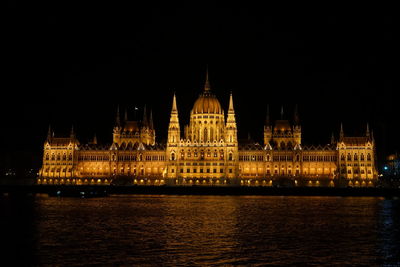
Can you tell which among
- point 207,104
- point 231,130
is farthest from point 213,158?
point 207,104

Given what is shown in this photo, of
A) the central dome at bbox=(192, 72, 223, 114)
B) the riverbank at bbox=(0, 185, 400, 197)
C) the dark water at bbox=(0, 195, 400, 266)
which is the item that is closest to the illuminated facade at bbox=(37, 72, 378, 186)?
the central dome at bbox=(192, 72, 223, 114)

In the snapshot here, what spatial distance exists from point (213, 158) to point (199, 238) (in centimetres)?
9798

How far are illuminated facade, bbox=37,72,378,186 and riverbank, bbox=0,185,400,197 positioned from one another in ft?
49.2

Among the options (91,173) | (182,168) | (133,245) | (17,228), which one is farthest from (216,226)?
(91,173)

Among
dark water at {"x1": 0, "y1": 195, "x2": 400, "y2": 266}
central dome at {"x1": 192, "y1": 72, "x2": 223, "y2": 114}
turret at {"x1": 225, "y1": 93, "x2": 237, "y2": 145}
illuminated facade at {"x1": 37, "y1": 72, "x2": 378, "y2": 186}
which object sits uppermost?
central dome at {"x1": 192, "y1": 72, "x2": 223, "y2": 114}

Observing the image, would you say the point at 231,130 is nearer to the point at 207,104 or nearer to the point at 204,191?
the point at 207,104

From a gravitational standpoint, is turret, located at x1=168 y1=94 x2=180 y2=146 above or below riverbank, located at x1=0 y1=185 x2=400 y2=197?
above

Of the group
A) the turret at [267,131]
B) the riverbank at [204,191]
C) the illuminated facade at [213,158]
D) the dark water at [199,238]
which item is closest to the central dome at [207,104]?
the illuminated facade at [213,158]

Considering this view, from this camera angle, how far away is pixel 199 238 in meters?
44.2

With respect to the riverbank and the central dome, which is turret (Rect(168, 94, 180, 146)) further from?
the riverbank

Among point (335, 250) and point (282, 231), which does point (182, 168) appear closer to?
point (282, 231)

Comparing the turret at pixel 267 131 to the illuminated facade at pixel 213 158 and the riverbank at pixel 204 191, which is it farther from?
the riverbank at pixel 204 191

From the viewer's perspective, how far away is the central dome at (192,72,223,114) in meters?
150

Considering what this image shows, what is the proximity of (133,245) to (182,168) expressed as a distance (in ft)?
335
